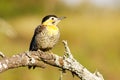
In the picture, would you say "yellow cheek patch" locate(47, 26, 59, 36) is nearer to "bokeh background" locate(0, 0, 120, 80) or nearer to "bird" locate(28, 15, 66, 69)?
"bird" locate(28, 15, 66, 69)

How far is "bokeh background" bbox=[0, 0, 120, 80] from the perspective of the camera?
44.4ft

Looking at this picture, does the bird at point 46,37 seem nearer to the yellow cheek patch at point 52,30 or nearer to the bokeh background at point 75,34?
the yellow cheek patch at point 52,30

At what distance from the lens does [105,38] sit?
16.4 meters

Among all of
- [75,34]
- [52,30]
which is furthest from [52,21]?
[75,34]

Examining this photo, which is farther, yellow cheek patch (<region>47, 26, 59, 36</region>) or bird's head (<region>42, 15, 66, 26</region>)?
bird's head (<region>42, 15, 66, 26</region>)

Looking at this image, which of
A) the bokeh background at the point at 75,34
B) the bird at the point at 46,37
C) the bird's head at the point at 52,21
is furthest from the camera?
the bokeh background at the point at 75,34

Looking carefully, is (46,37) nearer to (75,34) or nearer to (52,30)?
(52,30)

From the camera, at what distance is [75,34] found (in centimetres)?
1639

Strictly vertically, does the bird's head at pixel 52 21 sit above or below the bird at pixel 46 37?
above

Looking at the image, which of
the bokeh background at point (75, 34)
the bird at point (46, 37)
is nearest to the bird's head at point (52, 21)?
the bird at point (46, 37)

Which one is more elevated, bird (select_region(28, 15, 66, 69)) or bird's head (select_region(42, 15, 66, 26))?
bird's head (select_region(42, 15, 66, 26))

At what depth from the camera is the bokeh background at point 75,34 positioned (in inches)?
533

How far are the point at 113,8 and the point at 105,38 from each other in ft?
11.2

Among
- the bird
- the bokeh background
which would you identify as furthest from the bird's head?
the bokeh background
